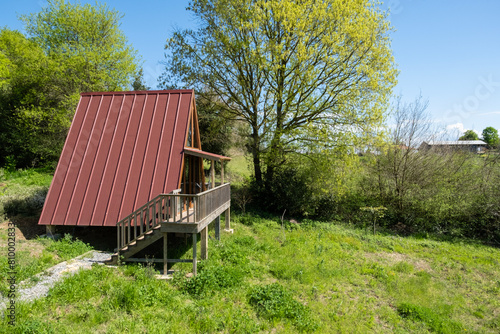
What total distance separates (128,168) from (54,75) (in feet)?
51.2

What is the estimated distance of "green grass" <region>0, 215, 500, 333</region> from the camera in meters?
5.94

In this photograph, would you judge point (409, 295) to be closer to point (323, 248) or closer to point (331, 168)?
point (323, 248)

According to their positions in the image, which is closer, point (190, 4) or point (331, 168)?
point (331, 168)

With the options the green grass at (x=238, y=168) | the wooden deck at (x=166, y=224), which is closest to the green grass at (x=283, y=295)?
the wooden deck at (x=166, y=224)

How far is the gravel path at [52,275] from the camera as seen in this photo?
242 inches

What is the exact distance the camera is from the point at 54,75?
20.6 meters

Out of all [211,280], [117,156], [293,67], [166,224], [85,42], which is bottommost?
[211,280]

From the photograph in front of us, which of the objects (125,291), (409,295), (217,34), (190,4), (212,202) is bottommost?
(409,295)

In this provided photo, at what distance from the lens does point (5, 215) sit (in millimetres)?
11375

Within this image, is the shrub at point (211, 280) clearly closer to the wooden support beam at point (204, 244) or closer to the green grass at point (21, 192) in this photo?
the wooden support beam at point (204, 244)

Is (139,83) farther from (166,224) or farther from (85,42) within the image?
(166,224)

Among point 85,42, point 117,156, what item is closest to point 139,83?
point 85,42

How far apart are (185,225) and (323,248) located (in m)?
6.40

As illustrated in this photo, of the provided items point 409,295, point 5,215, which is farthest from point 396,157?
point 5,215
